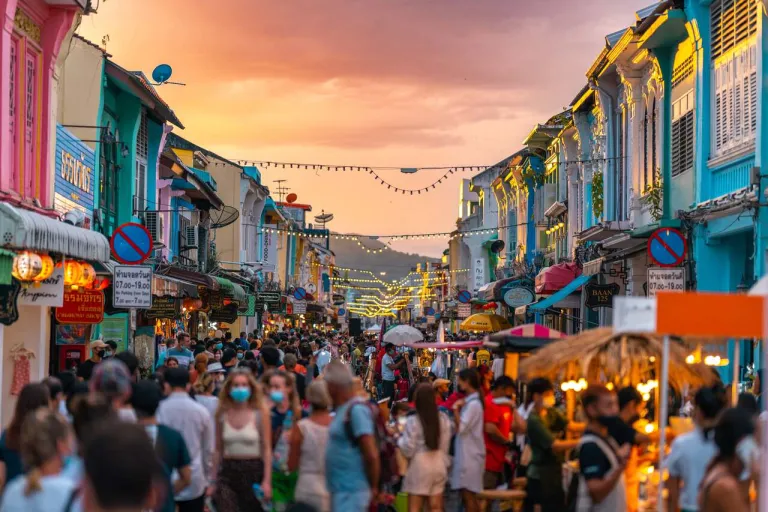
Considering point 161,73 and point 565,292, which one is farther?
point 565,292

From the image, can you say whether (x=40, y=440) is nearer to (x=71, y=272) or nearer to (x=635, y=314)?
(x=635, y=314)

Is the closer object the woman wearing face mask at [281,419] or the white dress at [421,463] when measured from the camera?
the woman wearing face mask at [281,419]

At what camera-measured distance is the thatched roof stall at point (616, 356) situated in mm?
11695

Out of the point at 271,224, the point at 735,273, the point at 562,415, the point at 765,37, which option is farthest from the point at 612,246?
the point at 271,224

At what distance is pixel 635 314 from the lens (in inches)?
367

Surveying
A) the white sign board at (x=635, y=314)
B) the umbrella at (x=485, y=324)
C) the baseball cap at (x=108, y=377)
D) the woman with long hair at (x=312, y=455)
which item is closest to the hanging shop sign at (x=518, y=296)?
the umbrella at (x=485, y=324)

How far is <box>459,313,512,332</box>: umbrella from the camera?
34.4 m

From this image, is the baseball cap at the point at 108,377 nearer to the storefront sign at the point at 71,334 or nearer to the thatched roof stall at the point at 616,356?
the thatched roof stall at the point at 616,356

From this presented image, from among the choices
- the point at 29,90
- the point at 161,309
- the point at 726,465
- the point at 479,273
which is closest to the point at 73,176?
the point at 29,90

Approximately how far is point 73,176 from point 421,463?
12.5m

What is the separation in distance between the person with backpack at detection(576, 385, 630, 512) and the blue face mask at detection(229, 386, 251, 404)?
9.30 feet

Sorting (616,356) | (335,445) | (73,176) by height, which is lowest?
(335,445)

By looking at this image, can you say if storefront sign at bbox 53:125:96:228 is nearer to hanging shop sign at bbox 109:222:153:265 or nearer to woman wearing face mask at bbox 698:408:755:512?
hanging shop sign at bbox 109:222:153:265

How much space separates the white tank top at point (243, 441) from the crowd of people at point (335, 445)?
1 centimetres
